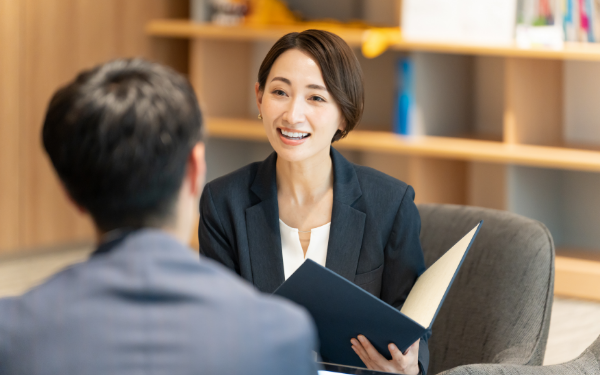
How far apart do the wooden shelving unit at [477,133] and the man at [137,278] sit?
278 cm

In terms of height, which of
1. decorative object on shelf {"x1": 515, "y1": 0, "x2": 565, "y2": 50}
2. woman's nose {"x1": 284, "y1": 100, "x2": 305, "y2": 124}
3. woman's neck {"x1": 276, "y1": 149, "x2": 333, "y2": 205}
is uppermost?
decorative object on shelf {"x1": 515, "y1": 0, "x2": 565, "y2": 50}

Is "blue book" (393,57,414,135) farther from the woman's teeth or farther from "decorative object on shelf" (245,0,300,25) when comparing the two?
the woman's teeth

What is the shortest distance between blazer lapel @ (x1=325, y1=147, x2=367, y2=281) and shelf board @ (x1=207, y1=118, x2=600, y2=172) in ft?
6.17

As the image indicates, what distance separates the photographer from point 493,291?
169 cm

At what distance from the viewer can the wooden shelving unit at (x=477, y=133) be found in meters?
3.34

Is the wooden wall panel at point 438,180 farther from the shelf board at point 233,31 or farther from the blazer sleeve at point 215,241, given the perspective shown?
the blazer sleeve at point 215,241

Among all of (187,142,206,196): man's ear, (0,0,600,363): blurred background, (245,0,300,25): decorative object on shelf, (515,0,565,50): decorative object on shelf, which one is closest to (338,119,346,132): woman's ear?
(187,142,206,196): man's ear

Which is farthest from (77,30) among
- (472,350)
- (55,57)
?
(472,350)

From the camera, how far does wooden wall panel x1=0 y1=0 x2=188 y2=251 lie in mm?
3869

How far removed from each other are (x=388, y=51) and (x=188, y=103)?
11.3 ft

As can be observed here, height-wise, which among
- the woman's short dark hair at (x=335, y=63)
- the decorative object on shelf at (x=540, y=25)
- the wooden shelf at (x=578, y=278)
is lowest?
the wooden shelf at (x=578, y=278)

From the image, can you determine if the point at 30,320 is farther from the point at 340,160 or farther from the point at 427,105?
the point at 427,105

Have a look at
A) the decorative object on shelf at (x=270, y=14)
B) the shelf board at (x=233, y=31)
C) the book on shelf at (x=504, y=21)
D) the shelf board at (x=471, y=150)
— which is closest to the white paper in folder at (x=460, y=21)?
the book on shelf at (x=504, y=21)

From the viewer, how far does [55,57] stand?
403 centimetres
